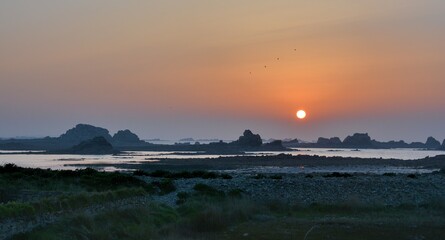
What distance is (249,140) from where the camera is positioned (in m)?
186

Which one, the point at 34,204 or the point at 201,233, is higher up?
the point at 34,204

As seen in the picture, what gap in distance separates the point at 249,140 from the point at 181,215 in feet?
511

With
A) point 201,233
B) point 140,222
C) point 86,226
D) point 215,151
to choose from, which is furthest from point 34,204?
point 215,151

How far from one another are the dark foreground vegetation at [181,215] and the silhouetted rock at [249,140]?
139383mm

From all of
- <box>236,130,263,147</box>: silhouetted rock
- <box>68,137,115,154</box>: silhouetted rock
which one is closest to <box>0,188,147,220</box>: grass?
<box>68,137,115,154</box>: silhouetted rock

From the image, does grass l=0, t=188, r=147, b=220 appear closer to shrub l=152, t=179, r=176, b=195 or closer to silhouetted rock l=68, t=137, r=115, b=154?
shrub l=152, t=179, r=176, b=195

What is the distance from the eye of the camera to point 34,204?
70.6 ft

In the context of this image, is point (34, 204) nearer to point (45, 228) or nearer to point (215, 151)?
point (45, 228)

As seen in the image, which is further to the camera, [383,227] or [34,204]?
[383,227]

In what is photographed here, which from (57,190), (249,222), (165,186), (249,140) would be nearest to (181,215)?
(249,222)

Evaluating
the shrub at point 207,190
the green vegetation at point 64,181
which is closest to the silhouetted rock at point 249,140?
the green vegetation at point 64,181

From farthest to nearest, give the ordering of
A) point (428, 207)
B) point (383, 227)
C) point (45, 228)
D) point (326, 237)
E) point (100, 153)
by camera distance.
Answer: point (100, 153)
point (428, 207)
point (383, 227)
point (326, 237)
point (45, 228)

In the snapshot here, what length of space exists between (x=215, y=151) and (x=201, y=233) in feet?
459

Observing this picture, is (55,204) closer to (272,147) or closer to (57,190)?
(57,190)
